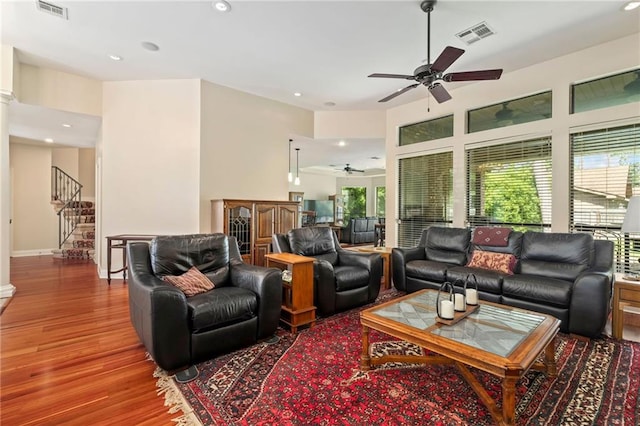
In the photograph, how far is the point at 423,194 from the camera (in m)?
5.74

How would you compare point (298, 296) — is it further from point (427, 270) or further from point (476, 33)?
point (476, 33)

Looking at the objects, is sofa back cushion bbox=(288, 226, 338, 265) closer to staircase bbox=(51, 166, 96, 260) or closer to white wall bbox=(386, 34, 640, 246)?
white wall bbox=(386, 34, 640, 246)

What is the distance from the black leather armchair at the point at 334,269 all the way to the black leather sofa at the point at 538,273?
0.69 metres

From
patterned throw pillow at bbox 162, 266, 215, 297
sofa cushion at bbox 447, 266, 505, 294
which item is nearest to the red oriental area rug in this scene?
patterned throw pillow at bbox 162, 266, 215, 297

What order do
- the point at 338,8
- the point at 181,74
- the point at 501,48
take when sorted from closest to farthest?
the point at 338,8 < the point at 501,48 < the point at 181,74

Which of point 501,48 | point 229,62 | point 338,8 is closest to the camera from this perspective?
point 338,8

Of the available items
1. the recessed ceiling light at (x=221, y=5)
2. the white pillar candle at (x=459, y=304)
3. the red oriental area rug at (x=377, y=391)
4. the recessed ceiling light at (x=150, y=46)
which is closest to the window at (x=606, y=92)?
the red oriental area rug at (x=377, y=391)

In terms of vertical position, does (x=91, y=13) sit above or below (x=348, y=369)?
above

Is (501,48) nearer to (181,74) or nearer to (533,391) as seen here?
(533,391)

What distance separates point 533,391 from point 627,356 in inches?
47.7

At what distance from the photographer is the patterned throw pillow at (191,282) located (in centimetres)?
257

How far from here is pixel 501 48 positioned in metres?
3.79

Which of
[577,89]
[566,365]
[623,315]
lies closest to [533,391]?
[566,365]

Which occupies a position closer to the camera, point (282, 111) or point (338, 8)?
point (338, 8)
